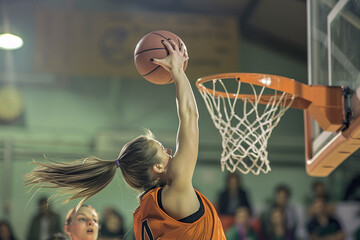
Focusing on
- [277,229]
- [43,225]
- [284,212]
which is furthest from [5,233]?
[284,212]

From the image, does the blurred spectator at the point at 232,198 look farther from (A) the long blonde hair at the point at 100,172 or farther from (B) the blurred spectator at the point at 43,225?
(A) the long blonde hair at the point at 100,172

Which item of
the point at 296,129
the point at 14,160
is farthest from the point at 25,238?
the point at 296,129

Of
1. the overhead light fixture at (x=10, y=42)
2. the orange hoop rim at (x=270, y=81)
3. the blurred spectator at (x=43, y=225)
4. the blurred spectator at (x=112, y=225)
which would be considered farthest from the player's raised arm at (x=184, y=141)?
the overhead light fixture at (x=10, y=42)

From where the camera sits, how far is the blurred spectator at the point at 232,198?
23.5 ft

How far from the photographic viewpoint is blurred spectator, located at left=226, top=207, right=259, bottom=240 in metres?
7.05

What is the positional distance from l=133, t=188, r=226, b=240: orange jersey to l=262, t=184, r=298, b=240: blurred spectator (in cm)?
546

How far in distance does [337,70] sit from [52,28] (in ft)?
16.8

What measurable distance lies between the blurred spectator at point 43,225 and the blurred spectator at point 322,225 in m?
3.43

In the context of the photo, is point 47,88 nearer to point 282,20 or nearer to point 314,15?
point 282,20

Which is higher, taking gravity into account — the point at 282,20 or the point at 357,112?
the point at 282,20

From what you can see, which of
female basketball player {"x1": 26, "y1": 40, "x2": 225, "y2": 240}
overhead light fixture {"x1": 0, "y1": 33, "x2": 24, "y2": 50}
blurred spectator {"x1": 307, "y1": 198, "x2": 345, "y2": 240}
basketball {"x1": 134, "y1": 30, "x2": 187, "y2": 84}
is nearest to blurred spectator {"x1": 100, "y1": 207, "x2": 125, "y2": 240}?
blurred spectator {"x1": 307, "y1": 198, "x2": 345, "y2": 240}

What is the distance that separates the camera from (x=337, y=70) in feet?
10.6

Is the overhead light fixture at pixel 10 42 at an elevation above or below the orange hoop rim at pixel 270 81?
above

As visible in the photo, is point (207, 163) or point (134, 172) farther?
point (207, 163)
